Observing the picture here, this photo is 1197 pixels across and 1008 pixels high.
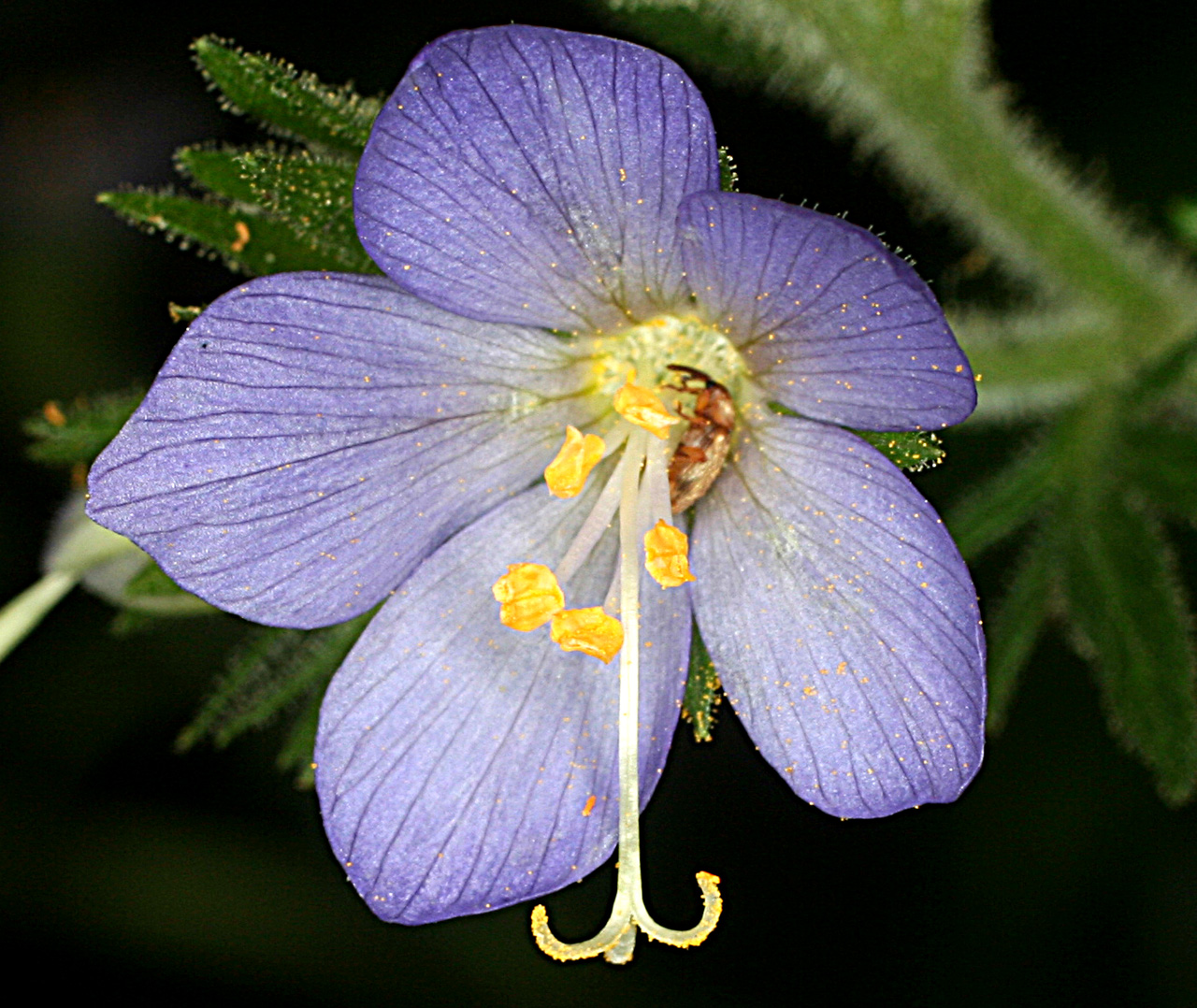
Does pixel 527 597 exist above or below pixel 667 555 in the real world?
below

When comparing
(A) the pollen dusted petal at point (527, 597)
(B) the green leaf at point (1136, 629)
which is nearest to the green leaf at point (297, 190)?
(A) the pollen dusted petal at point (527, 597)

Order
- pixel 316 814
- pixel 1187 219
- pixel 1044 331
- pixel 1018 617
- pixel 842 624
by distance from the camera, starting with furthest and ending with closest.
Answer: pixel 316 814 < pixel 1044 331 < pixel 1187 219 < pixel 1018 617 < pixel 842 624

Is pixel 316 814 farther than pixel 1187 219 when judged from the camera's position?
Yes

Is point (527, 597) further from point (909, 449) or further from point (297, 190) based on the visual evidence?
point (297, 190)

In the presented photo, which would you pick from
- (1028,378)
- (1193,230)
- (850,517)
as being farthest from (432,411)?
(1193,230)

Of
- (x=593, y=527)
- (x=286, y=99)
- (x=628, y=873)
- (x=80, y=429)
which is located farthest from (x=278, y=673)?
(x=286, y=99)

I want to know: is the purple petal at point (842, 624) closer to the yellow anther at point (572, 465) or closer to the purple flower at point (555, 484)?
the purple flower at point (555, 484)

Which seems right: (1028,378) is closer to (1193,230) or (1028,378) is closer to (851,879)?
(1193,230)
